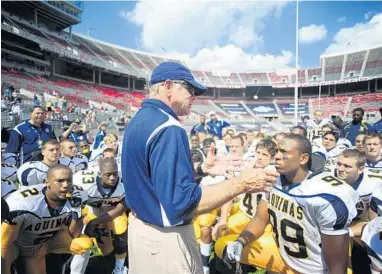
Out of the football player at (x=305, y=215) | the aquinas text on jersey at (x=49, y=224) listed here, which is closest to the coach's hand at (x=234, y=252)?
the football player at (x=305, y=215)

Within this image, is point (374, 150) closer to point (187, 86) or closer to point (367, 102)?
point (187, 86)

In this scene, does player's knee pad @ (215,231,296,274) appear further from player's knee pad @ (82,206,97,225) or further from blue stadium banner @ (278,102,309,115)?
blue stadium banner @ (278,102,309,115)

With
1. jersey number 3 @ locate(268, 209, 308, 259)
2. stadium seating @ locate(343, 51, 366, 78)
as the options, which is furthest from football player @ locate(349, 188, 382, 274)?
stadium seating @ locate(343, 51, 366, 78)

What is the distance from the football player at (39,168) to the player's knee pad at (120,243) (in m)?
1.44

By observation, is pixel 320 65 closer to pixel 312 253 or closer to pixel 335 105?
pixel 335 105

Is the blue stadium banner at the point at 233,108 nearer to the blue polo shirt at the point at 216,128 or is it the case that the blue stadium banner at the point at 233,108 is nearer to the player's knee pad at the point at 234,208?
the blue polo shirt at the point at 216,128

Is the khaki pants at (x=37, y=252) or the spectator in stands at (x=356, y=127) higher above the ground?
the spectator in stands at (x=356, y=127)

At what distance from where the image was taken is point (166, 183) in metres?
1.65

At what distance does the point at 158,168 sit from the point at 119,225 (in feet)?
10.2

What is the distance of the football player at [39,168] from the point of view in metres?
4.89

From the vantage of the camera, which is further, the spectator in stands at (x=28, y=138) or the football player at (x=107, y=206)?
the spectator in stands at (x=28, y=138)

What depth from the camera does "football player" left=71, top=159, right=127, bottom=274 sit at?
430 cm

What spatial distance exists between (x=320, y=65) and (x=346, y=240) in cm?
4761

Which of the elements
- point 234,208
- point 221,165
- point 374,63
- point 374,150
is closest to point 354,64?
point 374,63
